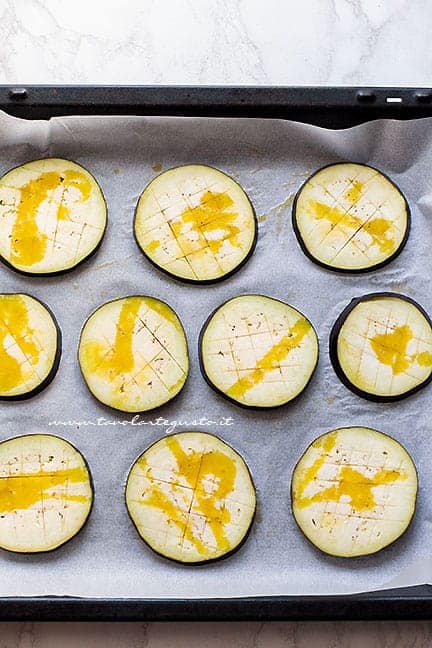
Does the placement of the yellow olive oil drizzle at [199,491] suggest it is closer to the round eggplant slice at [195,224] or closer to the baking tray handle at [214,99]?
the round eggplant slice at [195,224]

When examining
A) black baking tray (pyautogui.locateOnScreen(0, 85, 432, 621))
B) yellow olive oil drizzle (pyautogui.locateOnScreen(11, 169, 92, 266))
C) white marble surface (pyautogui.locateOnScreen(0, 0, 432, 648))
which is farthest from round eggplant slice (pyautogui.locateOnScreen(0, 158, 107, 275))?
white marble surface (pyautogui.locateOnScreen(0, 0, 432, 648))

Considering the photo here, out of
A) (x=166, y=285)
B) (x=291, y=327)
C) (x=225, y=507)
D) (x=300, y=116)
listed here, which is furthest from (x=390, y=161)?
(x=225, y=507)

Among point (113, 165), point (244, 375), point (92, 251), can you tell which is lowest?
point (244, 375)

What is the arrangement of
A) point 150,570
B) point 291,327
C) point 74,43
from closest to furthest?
point 150,570
point 291,327
point 74,43

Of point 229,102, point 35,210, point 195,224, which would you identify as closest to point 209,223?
point 195,224

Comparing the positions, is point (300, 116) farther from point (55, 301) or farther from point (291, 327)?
point (55, 301)
